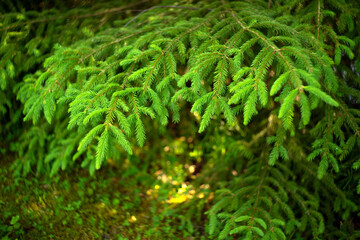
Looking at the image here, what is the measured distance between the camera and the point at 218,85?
6.44ft

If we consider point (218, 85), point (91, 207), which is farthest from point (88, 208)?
point (218, 85)

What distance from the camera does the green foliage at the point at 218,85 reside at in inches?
76.2

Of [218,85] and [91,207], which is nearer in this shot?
[218,85]

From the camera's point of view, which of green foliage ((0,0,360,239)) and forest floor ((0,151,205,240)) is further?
forest floor ((0,151,205,240))

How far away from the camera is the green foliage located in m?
1.94

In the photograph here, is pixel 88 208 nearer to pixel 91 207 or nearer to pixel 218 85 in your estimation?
pixel 91 207

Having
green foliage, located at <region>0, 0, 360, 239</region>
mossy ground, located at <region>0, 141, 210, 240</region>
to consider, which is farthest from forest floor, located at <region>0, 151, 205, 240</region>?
green foliage, located at <region>0, 0, 360, 239</region>

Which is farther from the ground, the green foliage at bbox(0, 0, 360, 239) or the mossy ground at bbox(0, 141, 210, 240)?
the green foliage at bbox(0, 0, 360, 239)

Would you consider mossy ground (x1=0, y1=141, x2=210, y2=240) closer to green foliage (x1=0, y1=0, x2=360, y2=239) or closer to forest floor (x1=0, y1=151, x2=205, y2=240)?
forest floor (x1=0, y1=151, x2=205, y2=240)

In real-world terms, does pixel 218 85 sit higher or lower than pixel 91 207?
higher

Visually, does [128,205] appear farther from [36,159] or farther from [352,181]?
[352,181]

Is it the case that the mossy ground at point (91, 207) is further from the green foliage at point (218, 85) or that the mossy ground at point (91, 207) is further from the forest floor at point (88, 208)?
the green foliage at point (218, 85)

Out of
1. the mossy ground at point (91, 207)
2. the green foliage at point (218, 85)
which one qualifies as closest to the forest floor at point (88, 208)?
the mossy ground at point (91, 207)

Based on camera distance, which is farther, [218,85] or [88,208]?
[88,208]
